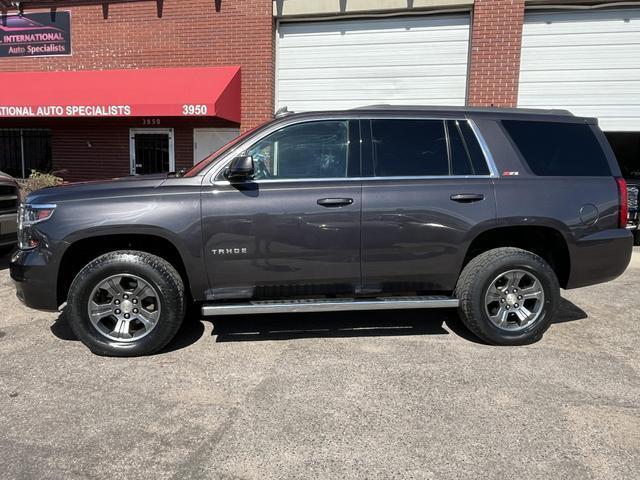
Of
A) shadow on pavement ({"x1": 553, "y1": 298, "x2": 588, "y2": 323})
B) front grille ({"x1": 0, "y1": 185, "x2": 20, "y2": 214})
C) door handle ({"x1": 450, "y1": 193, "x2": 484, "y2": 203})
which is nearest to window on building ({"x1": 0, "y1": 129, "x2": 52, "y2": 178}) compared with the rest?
front grille ({"x1": 0, "y1": 185, "x2": 20, "y2": 214})

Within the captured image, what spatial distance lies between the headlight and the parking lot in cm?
94

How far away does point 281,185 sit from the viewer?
3936 millimetres

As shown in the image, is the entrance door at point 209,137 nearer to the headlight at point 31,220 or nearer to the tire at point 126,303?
the headlight at point 31,220

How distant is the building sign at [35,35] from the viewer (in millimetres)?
11219

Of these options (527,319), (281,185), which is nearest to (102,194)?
(281,185)

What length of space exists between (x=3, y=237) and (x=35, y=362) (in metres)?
3.10

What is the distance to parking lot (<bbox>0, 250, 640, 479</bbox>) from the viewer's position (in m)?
2.61

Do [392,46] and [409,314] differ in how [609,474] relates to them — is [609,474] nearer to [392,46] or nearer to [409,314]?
[409,314]

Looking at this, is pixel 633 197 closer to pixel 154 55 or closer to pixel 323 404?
pixel 323 404

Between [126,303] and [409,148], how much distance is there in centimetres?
267

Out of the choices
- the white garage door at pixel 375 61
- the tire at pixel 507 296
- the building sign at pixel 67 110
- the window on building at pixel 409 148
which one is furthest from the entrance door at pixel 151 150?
the tire at pixel 507 296

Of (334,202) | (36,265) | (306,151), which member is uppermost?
(306,151)

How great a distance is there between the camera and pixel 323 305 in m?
3.90

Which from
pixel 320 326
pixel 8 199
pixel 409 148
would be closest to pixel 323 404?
pixel 320 326
